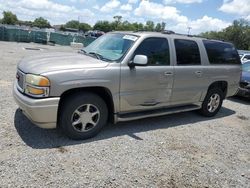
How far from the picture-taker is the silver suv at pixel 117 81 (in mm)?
3916

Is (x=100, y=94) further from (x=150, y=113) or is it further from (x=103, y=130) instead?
(x=150, y=113)

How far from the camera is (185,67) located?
17.8 feet

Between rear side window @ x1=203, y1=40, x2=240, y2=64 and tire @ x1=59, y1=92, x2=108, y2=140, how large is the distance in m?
2.97

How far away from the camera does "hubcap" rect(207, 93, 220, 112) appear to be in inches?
250

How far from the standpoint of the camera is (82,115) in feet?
14.1

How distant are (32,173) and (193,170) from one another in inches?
88.1

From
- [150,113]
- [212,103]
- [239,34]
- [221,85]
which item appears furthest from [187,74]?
[239,34]

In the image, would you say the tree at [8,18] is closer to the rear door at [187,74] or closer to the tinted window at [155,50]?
the rear door at [187,74]

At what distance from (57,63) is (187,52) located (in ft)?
9.06

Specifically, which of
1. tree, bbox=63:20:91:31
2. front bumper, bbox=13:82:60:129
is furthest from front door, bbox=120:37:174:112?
tree, bbox=63:20:91:31

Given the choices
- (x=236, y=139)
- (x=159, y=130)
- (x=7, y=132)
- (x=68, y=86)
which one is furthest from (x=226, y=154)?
(x=7, y=132)

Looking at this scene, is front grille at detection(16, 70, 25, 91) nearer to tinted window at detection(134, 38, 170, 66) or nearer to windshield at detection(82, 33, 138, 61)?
windshield at detection(82, 33, 138, 61)

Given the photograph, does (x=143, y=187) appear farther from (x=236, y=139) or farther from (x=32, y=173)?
(x=236, y=139)

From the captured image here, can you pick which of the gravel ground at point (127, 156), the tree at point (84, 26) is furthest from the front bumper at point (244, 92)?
the tree at point (84, 26)
